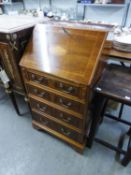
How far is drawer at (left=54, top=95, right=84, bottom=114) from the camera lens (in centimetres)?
100

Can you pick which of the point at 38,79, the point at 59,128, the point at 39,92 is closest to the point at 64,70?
the point at 38,79

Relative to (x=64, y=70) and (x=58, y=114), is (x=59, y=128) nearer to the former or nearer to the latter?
(x=58, y=114)

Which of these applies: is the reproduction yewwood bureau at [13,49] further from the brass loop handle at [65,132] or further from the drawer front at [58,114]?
the brass loop handle at [65,132]

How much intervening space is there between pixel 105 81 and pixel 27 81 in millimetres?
630

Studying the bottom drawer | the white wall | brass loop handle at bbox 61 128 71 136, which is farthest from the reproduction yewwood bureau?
the white wall

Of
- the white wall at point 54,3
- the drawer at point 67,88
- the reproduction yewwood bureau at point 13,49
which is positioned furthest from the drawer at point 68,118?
the white wall at point 54,3

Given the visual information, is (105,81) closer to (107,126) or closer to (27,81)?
(27,81)

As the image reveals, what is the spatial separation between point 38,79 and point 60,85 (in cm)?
20

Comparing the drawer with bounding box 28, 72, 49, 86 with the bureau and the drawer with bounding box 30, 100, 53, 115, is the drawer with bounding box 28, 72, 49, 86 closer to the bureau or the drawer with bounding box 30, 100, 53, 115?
the bureau

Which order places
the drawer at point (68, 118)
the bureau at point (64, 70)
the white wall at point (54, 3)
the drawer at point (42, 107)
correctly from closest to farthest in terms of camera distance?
the bureau at point (64, 70), the drawer at point (68, 118), the drawer at point (42, 107), the white wall at point (54, 3)

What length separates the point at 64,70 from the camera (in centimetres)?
92

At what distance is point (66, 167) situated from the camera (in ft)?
4.15

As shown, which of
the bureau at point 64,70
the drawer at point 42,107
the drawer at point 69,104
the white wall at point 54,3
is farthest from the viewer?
the white wall at point 54,3

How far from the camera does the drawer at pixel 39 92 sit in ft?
3.69
